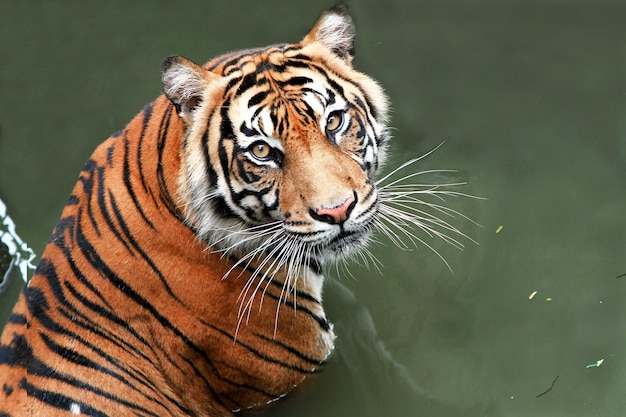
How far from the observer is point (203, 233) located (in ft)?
8.38

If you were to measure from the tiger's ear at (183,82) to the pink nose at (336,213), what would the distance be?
0.51 m

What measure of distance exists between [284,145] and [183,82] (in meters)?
0.36

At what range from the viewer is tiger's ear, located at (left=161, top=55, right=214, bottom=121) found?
2305mm

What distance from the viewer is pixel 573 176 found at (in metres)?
3.59

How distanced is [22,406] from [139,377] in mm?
387

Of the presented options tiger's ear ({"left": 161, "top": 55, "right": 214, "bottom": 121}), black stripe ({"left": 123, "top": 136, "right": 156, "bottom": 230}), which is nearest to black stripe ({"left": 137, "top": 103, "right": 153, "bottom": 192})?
black stripe ({"left": 123, "top": 136, "right": 156, "bottom": 230})

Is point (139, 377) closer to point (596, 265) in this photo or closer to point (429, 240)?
point (429, 240)

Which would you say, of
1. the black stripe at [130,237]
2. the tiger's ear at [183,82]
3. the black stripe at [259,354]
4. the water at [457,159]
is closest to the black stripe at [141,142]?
the black stripe at [130,237]

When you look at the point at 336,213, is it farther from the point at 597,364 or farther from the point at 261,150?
the point at 597,364

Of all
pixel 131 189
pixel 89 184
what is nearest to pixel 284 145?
pixel 131 189

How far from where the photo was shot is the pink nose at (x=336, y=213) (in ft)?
7.54

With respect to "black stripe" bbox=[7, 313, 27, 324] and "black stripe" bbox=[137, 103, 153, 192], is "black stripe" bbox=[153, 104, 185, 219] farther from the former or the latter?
"black stripe" bbox=[7, 313, 27, 324]

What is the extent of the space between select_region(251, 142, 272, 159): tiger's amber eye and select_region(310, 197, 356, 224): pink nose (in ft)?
0.77

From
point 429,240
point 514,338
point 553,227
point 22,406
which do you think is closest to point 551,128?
point 553,227
